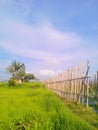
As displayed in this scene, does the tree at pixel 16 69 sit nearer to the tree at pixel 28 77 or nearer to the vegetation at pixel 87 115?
the tree at pixel 28 77

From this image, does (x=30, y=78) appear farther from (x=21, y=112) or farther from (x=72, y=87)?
(x=21, y=112)

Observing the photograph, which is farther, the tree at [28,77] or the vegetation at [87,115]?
the tree at [28,77]

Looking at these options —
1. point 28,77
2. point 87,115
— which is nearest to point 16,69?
point 28,77

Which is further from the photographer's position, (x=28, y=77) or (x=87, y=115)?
(x=28, y=77)

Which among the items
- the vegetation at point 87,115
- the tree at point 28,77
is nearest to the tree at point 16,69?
the tree at point 28,77

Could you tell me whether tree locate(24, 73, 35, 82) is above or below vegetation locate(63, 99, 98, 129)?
above

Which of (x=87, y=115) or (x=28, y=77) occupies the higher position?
(x=28, y=77)

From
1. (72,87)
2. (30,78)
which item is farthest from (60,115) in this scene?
(30,78)

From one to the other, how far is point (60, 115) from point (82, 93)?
26.1 ft

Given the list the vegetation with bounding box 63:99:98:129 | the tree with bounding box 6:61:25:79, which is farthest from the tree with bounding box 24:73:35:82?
the vegetation with bounding box 63:99:98:129

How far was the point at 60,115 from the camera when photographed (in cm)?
807

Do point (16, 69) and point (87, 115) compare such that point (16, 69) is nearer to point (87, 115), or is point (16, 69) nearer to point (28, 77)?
point (28, 77)

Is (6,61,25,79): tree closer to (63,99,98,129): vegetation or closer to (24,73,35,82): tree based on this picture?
(24,73,35,82): tree

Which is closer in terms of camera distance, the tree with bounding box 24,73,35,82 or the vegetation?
the vegetation
